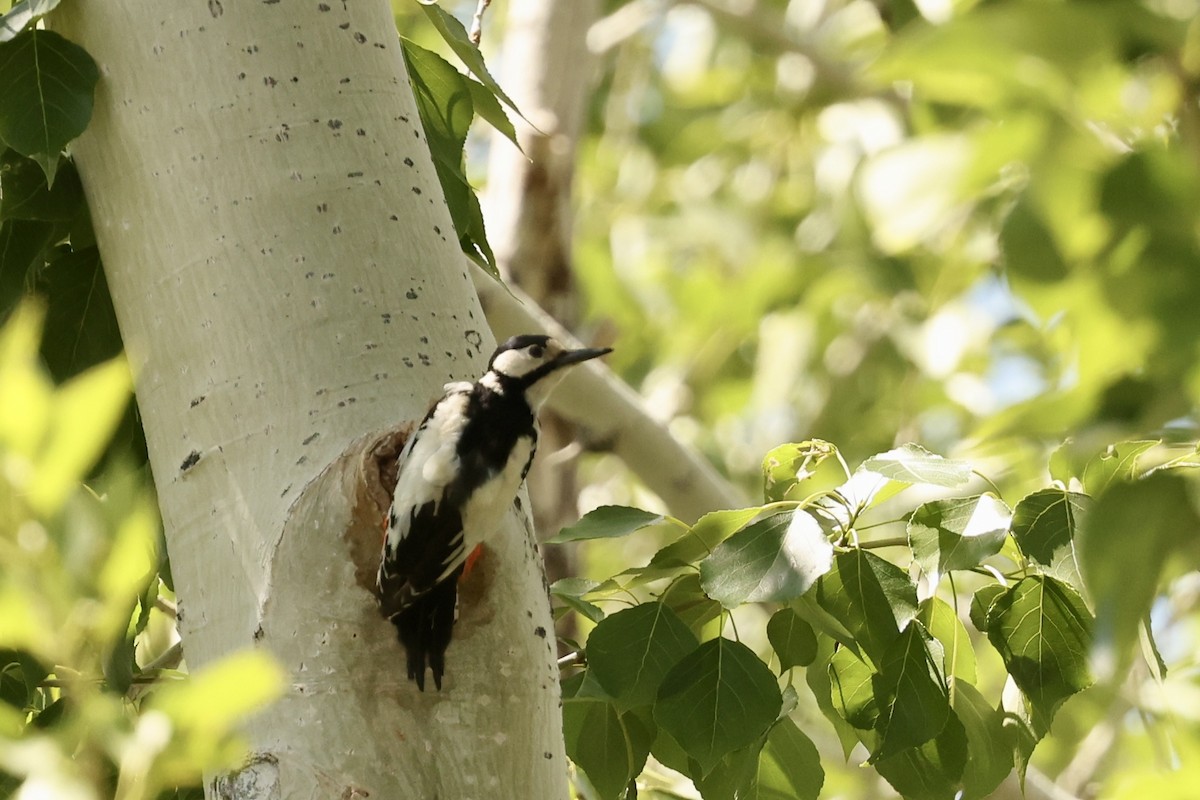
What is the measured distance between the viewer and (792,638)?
1192mm

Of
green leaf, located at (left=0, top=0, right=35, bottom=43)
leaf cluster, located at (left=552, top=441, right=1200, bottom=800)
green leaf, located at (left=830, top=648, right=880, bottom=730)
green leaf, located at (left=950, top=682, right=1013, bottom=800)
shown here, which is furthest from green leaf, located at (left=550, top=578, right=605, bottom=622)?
green leaf, located at (left=0, top=0, right=35, bottom=43)

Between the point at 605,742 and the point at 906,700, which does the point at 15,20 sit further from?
the point at 906,700

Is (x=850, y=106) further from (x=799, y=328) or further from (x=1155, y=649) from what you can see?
(x=1155, y=649)

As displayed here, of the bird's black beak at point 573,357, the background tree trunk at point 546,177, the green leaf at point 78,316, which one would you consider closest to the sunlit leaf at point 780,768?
the bird's black beak at point 573,357

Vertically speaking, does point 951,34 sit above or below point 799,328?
above

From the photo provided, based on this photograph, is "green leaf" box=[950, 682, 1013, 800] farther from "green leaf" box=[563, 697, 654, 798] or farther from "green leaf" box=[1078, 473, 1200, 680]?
"green leaf" box=[1078, 473, 1200, 680]

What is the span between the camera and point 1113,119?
1.28 ft

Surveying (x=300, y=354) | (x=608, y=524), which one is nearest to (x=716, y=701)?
(x=608, y=524)

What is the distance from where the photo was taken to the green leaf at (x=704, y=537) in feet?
3.94

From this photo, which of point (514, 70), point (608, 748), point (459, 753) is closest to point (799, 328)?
point (514, 70)

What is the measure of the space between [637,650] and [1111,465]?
1.44 ft

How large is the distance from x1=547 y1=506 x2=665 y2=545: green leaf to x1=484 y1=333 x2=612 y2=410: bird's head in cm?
16

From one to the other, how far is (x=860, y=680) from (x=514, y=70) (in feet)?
7.27

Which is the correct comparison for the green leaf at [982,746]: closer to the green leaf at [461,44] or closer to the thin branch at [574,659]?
the thin branch at [574,659]
